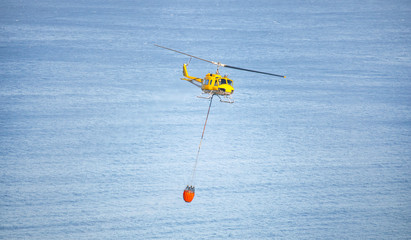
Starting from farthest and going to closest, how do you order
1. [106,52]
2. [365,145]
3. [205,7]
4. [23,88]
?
1. [205,7]
2. [106,52]
3. [23,88]
4. [365,145]

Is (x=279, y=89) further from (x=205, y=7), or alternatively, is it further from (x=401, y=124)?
(x=205, y=7)

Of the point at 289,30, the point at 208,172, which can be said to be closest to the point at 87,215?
the point at 208,172

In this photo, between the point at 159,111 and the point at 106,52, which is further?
the point at 106,52

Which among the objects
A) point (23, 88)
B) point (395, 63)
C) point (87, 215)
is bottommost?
point (87, 215)

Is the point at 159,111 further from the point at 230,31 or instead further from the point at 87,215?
the point at 230,31

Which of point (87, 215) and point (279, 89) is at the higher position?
point (279, 89)

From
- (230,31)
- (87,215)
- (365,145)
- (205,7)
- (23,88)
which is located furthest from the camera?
(205,7)
